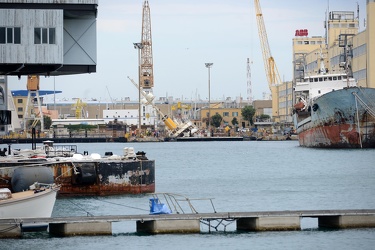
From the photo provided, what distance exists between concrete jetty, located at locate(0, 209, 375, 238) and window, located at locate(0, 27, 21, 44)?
8597 mm

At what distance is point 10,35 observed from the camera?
45.8 metres

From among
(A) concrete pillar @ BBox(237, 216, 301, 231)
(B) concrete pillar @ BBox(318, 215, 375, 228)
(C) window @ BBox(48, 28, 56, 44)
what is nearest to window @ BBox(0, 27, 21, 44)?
(C) window @ BBox(48, 28, 56, 44)

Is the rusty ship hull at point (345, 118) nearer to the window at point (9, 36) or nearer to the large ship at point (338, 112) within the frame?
the large ship at point (338, 112)

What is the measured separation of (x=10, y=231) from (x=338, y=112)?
76932 millimetres

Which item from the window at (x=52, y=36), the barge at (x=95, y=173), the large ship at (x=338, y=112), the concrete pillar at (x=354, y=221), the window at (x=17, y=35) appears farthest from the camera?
the large ship at (x=338, y=112)

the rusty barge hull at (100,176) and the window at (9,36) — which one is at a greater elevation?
the window at (9,36)

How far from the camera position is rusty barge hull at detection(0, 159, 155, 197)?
191 feet

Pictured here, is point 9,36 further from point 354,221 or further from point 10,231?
point 354,221

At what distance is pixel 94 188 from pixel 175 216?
661 inches

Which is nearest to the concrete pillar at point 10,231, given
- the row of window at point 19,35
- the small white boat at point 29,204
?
the small white boat at point 29,204

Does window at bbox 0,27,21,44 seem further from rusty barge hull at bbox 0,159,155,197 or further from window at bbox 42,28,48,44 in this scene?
rusty barge hull at bbox 0,159,155,197

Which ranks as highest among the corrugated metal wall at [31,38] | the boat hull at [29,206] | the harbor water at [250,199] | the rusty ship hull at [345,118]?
the corrugated metal wall at [31,38]

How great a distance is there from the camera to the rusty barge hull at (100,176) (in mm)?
58156

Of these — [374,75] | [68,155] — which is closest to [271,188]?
[68,155]
